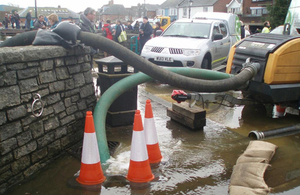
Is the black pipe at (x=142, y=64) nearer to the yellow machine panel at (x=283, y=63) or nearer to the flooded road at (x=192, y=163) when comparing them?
the yellow machine panel at (x=283, y=63)

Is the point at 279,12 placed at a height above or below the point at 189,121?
above

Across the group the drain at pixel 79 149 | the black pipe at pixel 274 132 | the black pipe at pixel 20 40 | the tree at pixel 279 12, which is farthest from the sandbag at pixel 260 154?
the tree at pixel 279 12

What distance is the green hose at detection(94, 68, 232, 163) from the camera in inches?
156

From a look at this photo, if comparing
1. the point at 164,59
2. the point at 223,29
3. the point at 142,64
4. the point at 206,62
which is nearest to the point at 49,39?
the point at 142,64

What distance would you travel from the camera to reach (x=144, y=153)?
349 centimetres

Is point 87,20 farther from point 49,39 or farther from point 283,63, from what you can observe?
point 283,63

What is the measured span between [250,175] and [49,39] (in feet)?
10.9

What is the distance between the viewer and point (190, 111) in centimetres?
528

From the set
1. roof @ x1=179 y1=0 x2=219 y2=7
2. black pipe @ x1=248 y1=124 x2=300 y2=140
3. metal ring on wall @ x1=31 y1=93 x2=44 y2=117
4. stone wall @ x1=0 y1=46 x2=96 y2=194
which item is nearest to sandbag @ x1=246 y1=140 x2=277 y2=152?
black pipe @ x1=248 y1=124 x2=300 y2=140

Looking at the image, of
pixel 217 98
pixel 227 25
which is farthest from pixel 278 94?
pixel 227 25

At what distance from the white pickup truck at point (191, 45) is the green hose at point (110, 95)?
11.8 ft

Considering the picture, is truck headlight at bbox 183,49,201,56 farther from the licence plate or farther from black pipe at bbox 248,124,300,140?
black pipe at bbox 248,124,300,140

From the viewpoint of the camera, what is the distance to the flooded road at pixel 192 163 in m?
3.38

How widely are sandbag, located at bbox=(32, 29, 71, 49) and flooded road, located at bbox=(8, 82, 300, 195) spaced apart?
5.50 ft
